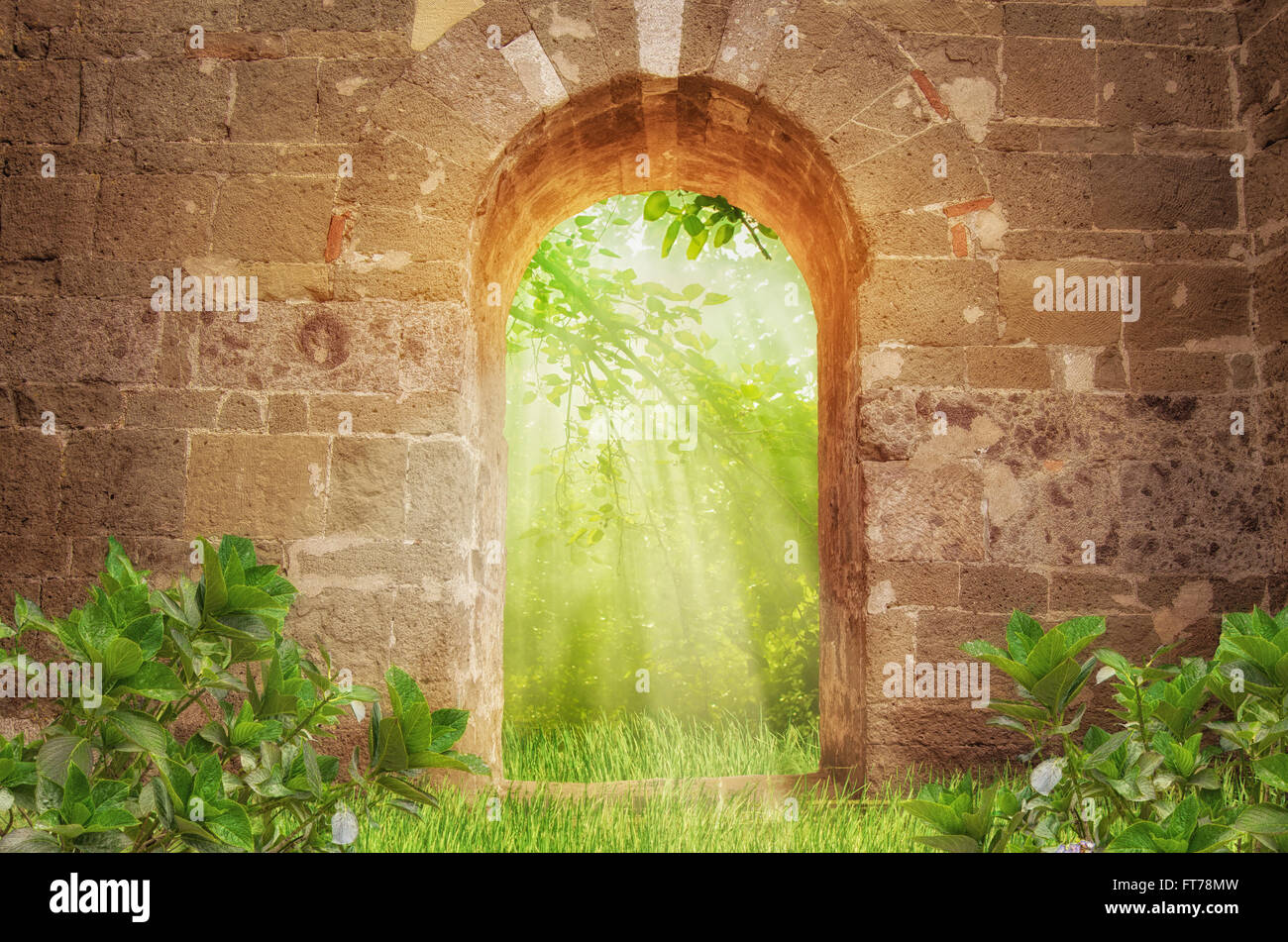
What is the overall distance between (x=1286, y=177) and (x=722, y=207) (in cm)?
234

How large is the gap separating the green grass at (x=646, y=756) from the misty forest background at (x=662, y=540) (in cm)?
136

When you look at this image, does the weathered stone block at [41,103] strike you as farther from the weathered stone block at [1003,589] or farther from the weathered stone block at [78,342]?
the weathered stone block at [1003,589]

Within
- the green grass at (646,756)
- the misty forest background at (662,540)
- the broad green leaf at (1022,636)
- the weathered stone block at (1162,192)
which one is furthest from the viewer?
the misty forest background at (662,540)

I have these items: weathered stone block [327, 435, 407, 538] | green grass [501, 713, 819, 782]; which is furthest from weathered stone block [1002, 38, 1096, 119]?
green grass [501, 713, 819, 782]

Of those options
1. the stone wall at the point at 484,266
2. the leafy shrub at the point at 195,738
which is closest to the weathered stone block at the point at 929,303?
the stone wall at the point at 484,266

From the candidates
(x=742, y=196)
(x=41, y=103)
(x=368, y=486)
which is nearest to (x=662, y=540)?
(x=742, y=196)

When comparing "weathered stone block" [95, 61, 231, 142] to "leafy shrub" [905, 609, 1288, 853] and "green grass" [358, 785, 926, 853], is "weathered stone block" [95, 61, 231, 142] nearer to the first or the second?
"green grass" [358, 785, 926, 853]

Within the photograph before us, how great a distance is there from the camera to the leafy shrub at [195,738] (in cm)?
166

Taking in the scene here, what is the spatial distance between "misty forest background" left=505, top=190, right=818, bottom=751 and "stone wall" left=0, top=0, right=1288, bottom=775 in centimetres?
270

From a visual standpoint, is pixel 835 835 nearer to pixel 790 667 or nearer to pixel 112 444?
pixel 112 444

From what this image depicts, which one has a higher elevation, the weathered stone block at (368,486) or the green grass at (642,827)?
the weathered stone block at (368,486)

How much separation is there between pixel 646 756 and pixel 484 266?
2.33 meters

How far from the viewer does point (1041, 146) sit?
3.35m

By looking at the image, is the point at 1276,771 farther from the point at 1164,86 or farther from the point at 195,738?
the point at 1164,86
